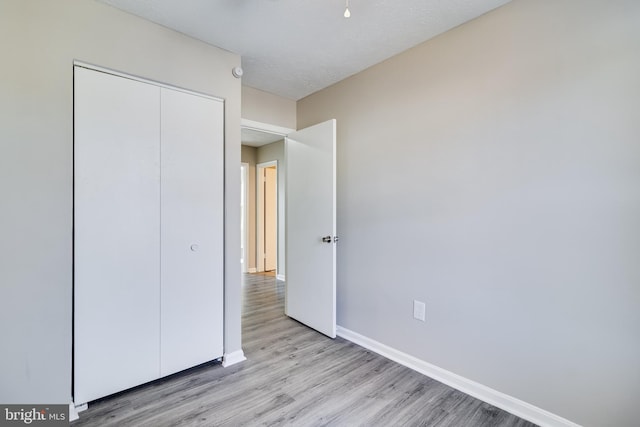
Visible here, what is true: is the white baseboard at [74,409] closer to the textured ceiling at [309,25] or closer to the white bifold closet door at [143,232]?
the white bifold closet door at [143,232]

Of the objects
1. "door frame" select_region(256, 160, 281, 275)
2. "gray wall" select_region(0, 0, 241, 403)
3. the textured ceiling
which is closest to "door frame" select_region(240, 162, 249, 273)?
"door frame" select_region(256, 160, 281, 275)

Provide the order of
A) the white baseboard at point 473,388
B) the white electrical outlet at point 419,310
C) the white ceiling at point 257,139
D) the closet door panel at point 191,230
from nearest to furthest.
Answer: the white baseboard at point 473,388 → the closet door panel at point 191,230 → the white electrical outlet at point 419,310 → the white ceiling at point 257,139

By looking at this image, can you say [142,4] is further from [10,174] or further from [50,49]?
[10,174]

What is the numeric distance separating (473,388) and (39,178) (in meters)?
2.91

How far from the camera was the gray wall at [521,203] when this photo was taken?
4.62ft

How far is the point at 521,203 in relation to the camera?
170 cm

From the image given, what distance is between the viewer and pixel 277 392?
75.8 inches

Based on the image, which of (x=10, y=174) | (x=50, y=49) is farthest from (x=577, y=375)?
(x=50, y=49)

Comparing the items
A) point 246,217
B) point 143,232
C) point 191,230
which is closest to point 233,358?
point 191,230

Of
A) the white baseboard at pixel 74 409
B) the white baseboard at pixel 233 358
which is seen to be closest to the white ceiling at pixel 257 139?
the white baseboard at pixel 233 358

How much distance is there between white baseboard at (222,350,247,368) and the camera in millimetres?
2271

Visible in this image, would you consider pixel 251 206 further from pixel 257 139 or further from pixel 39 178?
pixel 39 178

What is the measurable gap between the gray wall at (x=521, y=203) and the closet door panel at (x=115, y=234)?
175 cm

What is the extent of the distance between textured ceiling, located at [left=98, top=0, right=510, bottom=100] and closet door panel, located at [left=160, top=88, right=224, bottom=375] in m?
0.47
